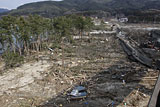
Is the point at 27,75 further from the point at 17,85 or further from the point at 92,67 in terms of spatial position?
the point at 92,67

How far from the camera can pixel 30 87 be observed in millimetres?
11742

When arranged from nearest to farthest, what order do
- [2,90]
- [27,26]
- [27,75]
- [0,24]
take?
1. [2,90]
2. [27,75]
3. [0,24]
4. [27,26]

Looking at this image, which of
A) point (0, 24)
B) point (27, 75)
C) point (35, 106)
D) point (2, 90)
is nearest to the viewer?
point (35, 106)

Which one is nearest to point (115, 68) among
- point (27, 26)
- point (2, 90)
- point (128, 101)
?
point (128, 101)

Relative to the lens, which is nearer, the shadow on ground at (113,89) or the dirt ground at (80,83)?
the shadow on ground at (113,89)

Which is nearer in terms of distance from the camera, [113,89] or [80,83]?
[113,89]

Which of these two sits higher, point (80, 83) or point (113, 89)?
point (80, 83)

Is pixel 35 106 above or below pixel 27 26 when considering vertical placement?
below

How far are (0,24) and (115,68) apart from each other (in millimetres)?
15317

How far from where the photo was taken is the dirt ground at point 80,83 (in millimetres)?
9492

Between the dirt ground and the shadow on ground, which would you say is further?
the dirt ground

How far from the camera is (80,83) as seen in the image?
1181cm

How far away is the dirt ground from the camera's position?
31.1 ft

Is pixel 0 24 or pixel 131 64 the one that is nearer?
pixel 131 64
